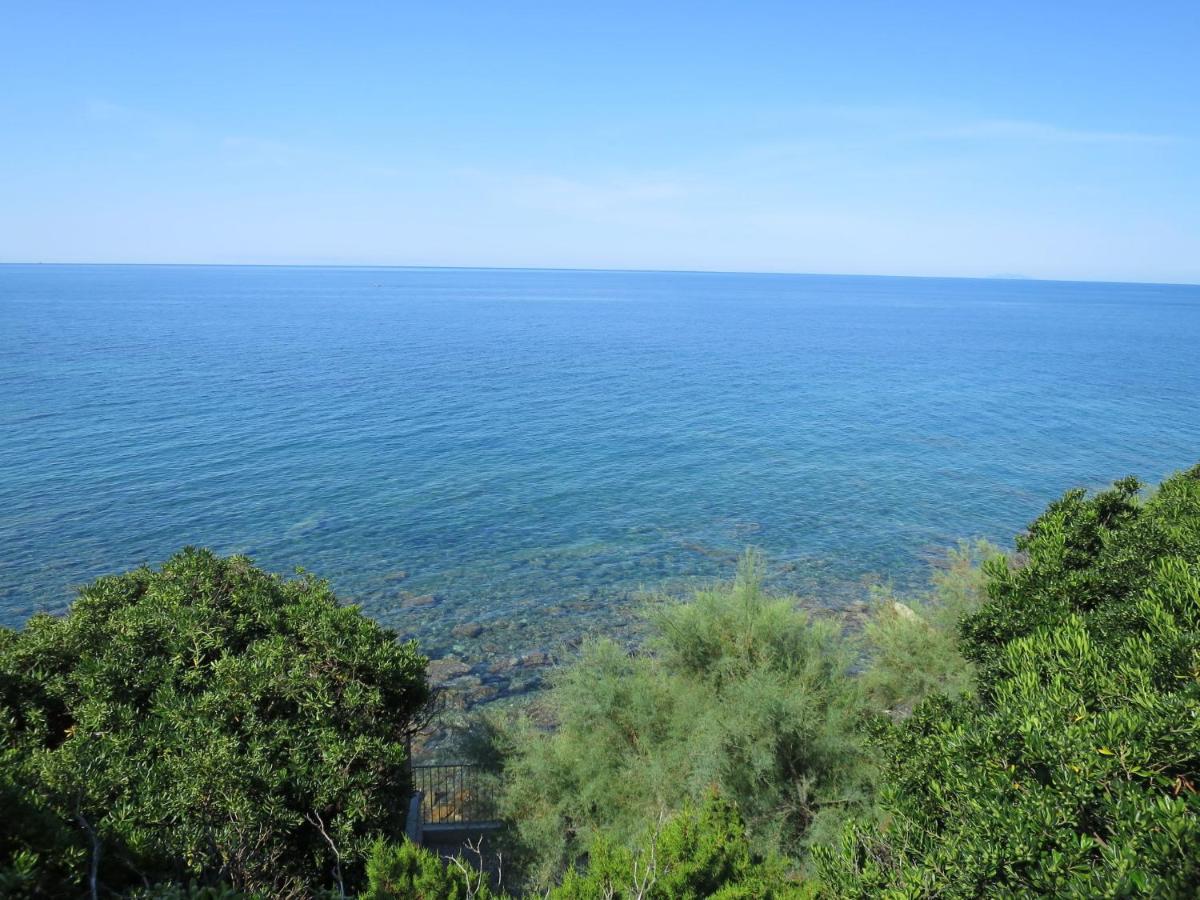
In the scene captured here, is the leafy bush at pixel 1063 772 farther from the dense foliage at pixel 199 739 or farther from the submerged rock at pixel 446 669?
the submerged rock at pixel 446 669

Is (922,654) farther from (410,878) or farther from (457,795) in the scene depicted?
(410,878)

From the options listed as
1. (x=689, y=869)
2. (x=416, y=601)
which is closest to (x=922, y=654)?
(x=689, y=869)

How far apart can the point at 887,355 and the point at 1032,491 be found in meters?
56.3

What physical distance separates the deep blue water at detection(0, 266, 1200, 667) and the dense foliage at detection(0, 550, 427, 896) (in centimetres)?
1300

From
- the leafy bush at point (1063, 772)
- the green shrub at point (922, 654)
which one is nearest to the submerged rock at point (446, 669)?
the green shrub at point (922, 654)

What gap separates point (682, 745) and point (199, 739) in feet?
28.8

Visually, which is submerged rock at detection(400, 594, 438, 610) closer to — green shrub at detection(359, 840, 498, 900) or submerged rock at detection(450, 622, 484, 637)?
submerged rock at detection(450, 622, 484, 637)

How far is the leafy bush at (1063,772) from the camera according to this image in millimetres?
6047

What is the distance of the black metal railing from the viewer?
16.6m

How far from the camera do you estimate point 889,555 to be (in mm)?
31797

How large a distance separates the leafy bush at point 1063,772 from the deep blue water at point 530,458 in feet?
58.5

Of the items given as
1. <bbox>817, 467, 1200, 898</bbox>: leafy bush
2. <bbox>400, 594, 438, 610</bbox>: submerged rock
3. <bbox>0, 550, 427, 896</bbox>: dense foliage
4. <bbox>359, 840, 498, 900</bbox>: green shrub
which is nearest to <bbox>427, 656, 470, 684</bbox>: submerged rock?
<bbox>400, 594, 438, 610</bbox>: submerged rock

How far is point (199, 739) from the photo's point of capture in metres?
9.76

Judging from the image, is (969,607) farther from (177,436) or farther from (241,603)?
(177,436)
